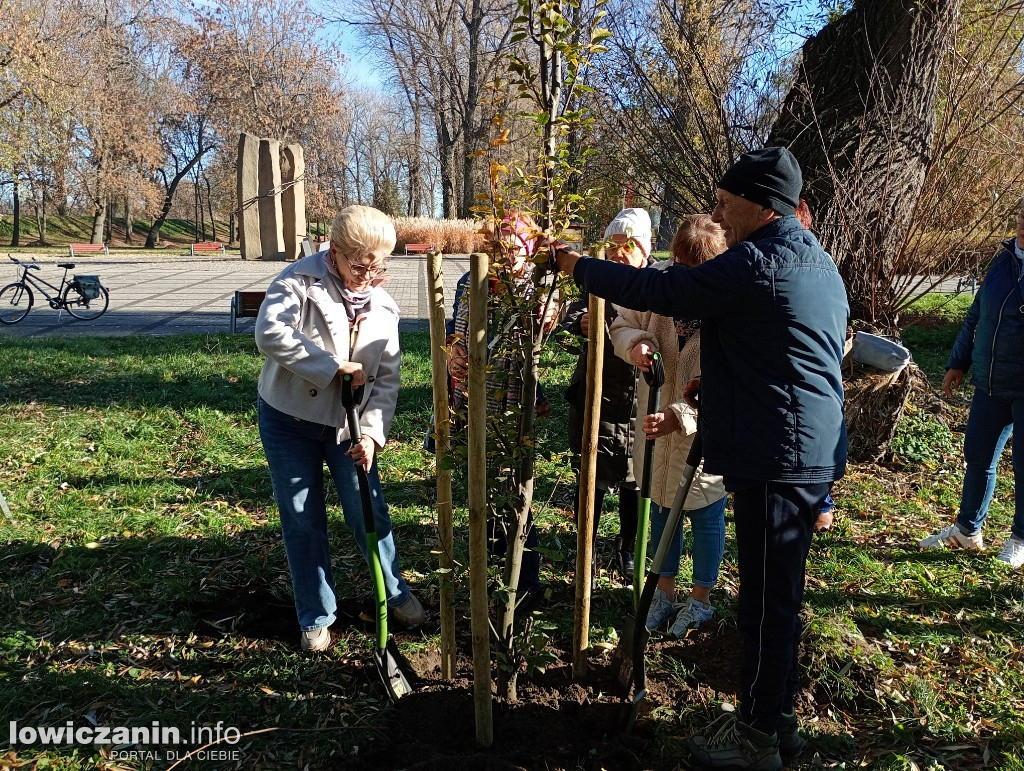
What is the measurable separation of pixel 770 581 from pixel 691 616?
1101mm

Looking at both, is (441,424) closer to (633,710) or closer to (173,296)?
(633,710)

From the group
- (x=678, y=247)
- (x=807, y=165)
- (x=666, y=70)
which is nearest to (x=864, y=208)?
(x=807, y=165)

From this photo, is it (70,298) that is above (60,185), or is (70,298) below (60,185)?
below

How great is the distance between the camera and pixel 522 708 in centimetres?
273

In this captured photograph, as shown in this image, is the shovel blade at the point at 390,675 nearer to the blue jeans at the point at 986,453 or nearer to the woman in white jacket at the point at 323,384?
the woman in white jacket at the point at 323,384

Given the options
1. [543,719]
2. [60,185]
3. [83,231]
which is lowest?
[543,719]

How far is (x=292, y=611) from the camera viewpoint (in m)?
3.45

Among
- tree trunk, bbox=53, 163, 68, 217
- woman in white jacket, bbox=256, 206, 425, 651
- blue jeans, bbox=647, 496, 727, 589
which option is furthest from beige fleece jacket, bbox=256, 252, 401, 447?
tree trunk, bbox=53, 163, 68, 217

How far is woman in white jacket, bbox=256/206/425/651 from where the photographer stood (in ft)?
9.03

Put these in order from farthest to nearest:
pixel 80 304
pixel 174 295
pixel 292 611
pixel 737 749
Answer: pixel 174 295, pixel 80 304, pixel 292 611, pixel 737 749

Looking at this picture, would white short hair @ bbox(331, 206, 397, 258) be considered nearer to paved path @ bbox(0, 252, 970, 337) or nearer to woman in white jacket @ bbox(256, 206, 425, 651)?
woman in white jacket @ bbox(256, 206, 425, 651)

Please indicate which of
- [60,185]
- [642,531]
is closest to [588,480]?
[642,531]

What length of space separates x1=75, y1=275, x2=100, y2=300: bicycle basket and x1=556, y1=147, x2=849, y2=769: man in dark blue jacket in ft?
39.1

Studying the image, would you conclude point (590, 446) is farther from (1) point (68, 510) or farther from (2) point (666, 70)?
(2) point (666, 70)
